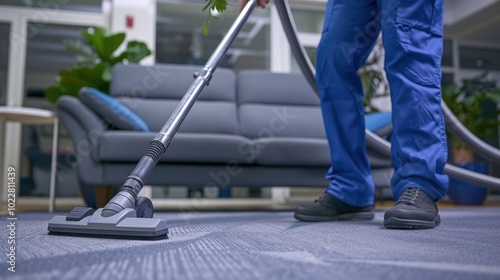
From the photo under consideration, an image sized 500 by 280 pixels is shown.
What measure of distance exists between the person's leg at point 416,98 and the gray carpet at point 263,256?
190 mm

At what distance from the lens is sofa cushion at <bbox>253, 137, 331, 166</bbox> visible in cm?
203

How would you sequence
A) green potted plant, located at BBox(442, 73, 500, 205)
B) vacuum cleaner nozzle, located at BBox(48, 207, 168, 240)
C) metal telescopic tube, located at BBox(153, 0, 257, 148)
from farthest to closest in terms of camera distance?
green potted plant, located at BBox(442, 73, 500, 205) → metal telescopic tube, located at BBox(153, 0, 257, 148) → vacuum cleaner nozzle, located at BBox(48, 207, 168, 240)

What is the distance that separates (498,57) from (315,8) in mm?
2744

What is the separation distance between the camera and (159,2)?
4.31 meters

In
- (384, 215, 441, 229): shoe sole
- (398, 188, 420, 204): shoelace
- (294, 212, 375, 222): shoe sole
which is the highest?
(398, 188, 420, 204): shoelace

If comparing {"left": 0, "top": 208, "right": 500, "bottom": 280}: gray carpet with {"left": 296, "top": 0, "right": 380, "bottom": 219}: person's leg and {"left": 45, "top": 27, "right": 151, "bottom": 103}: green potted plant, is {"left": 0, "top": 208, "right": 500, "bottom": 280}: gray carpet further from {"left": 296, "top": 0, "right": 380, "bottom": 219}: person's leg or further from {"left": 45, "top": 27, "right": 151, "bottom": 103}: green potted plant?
{"left": 45, "top": 27, "right": 151, "bottom": 103}: green potted plant

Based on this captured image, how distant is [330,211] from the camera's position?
1.18 m

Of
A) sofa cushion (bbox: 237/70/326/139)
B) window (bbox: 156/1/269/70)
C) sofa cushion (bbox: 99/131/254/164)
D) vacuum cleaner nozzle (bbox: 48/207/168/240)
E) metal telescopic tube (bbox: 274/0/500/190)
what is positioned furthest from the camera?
window (bbox: 156/1/269/70)

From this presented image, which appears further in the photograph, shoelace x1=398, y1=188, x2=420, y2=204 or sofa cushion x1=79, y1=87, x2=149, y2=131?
sofa cushion x1=79, y1=87, x2=149, y2=131

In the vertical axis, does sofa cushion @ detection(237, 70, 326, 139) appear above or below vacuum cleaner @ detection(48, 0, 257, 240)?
above

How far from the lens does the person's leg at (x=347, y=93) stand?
118 cm

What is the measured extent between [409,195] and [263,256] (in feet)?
1.67

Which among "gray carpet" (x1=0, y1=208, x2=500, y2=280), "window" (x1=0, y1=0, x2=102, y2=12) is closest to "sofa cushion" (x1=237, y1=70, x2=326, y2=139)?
"gray carpet" (x1=0, y1=208, x2=500, y2=280)

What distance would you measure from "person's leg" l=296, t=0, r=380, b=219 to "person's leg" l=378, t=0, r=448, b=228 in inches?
6.3
